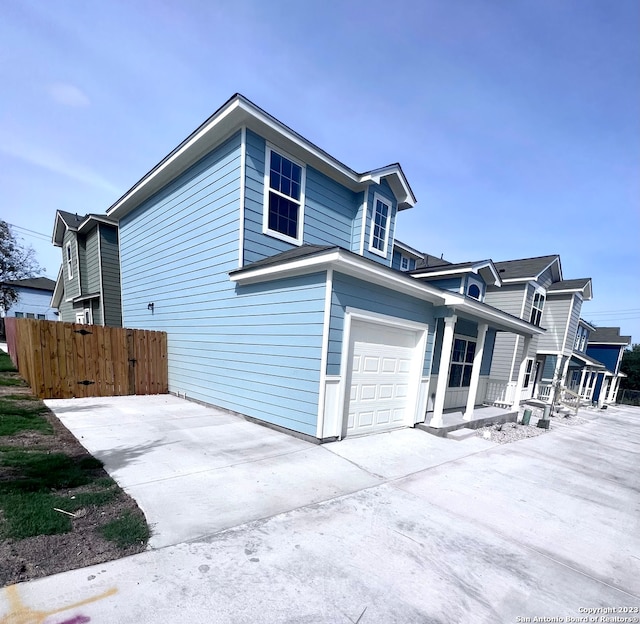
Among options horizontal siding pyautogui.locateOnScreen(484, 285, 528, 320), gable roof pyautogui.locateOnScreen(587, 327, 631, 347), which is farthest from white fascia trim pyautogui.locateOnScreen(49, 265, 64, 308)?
gable roof pyautogui.locateOnScreen(587, 327, 631, 347)

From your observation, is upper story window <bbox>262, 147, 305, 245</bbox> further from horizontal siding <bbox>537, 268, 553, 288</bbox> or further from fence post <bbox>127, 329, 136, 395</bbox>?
horizontal siding <bbox>537, 268, 553, 288</bbox>

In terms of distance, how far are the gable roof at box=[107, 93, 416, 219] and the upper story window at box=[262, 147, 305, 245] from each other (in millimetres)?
318

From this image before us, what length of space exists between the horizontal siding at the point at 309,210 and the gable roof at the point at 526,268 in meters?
9.26

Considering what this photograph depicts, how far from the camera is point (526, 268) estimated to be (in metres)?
14.4

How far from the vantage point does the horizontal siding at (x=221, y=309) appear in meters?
5.51

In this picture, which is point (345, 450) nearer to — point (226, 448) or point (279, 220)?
point (226, 448)

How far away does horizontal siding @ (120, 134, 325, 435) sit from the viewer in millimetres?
5508

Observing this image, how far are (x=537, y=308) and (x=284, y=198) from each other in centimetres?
1402

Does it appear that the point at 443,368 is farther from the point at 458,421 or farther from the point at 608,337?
the point at 608,337

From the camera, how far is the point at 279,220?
7082 millimetres

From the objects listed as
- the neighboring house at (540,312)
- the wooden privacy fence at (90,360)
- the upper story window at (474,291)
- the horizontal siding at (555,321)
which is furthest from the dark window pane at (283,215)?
the horizontal siding at (555,321)

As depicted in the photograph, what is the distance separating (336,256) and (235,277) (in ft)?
8.98

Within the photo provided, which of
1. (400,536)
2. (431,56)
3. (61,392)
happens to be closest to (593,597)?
(400,536)

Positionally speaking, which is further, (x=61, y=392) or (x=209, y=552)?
(x=61, y=392)
